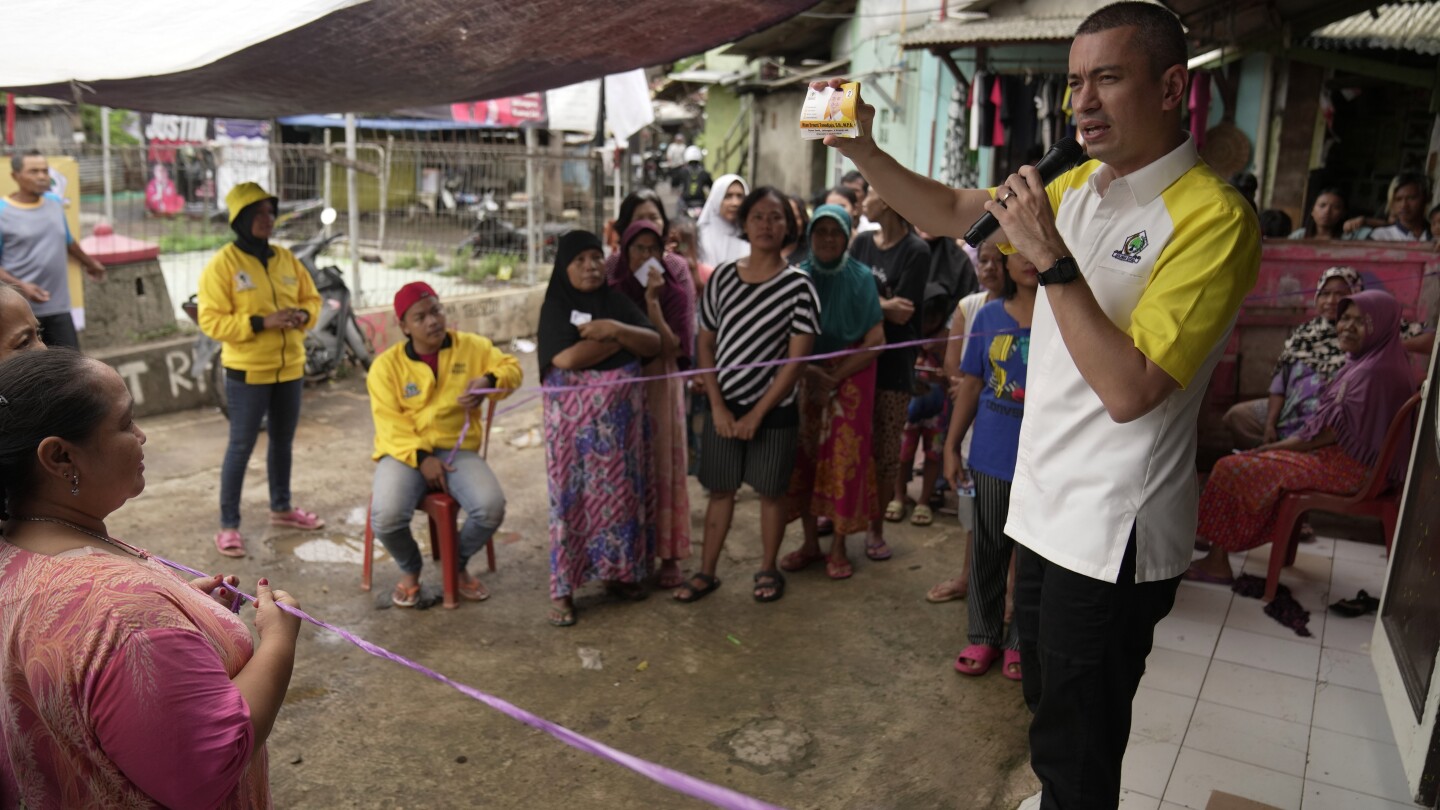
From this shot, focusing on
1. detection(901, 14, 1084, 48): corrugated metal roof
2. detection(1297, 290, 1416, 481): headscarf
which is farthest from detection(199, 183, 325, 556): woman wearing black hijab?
detection(901, 14, 1084, 48): corrugated metal roof

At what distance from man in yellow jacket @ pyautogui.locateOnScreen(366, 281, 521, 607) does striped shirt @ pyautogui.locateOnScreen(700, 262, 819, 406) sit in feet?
3.74

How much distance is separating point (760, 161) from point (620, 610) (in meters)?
15.4

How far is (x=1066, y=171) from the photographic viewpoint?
7.77 feet

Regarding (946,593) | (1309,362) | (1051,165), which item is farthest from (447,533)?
(1309,362)

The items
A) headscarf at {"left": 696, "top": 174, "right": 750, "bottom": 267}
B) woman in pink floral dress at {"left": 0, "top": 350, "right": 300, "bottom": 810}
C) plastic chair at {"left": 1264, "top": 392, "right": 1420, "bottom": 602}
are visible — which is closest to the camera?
woman in pink floral dress at {"left": 0, "top": 350, "right": 300, "bottom": 810}

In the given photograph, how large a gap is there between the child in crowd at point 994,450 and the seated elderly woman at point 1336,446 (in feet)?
4.20

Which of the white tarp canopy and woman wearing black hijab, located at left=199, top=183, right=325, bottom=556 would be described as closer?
the white tarp canopy

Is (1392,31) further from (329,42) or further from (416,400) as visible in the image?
(329,42)

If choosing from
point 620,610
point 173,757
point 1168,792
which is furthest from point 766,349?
point 173,757

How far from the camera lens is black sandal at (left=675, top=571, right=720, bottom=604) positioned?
Result: 477 centimetres

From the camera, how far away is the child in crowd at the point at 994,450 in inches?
155

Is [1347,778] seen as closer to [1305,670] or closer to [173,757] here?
[1305,670]

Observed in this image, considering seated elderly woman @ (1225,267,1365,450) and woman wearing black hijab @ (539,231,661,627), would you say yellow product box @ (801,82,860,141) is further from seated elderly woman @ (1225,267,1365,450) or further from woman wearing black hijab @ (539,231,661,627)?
seated elderly woman @ (1225,267,1365,450)

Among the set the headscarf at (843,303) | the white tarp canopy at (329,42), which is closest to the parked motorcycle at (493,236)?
the white tarp canopy at (329,42)
